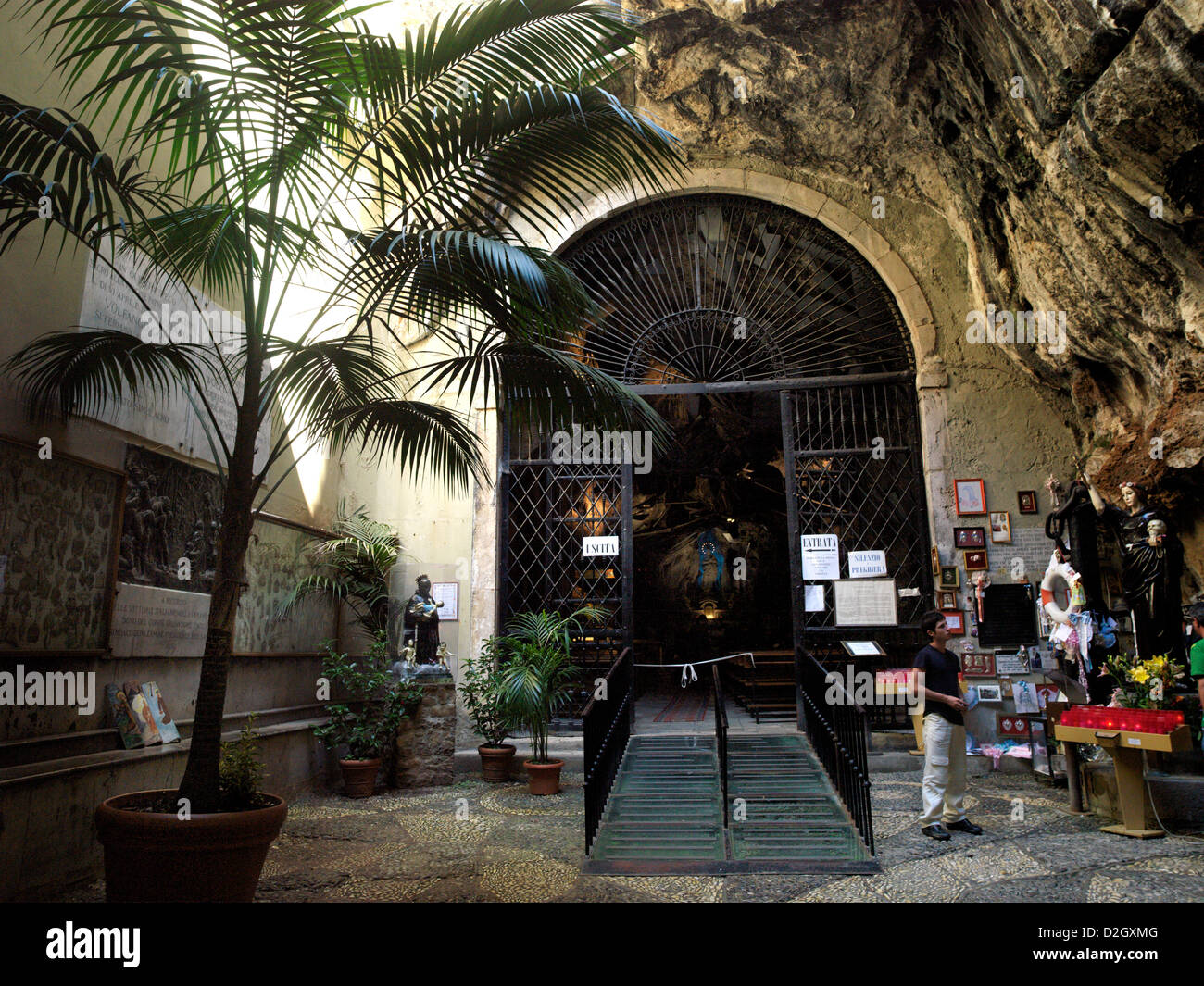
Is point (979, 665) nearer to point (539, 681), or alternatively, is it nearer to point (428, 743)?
point (539, 681)

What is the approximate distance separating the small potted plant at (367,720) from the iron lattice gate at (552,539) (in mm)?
1581

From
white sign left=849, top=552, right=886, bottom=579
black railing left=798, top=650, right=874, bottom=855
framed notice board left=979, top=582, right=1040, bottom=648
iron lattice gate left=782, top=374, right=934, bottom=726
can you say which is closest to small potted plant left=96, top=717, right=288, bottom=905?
black railing left=798, top=650, right=874, bottom=855

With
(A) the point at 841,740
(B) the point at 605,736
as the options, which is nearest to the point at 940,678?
(A) the point at 841,740

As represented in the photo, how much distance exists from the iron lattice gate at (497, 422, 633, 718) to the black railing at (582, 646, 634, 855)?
89 cm

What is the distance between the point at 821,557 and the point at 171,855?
6501 mm

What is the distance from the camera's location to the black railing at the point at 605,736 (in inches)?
195

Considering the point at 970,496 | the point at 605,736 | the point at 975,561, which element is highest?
the point at 970,496

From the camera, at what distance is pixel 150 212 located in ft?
18.3

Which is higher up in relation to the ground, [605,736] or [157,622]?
[157,622]

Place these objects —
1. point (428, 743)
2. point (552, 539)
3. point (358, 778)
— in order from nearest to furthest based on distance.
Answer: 1. point (358, 778)
2. point (428, 743)
3. point (552, 539)

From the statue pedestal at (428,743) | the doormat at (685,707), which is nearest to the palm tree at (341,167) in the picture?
the statue pedestal at (428,743)

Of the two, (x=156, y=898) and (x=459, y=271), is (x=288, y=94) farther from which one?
(x=156, y=898)

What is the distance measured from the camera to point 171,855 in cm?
330
